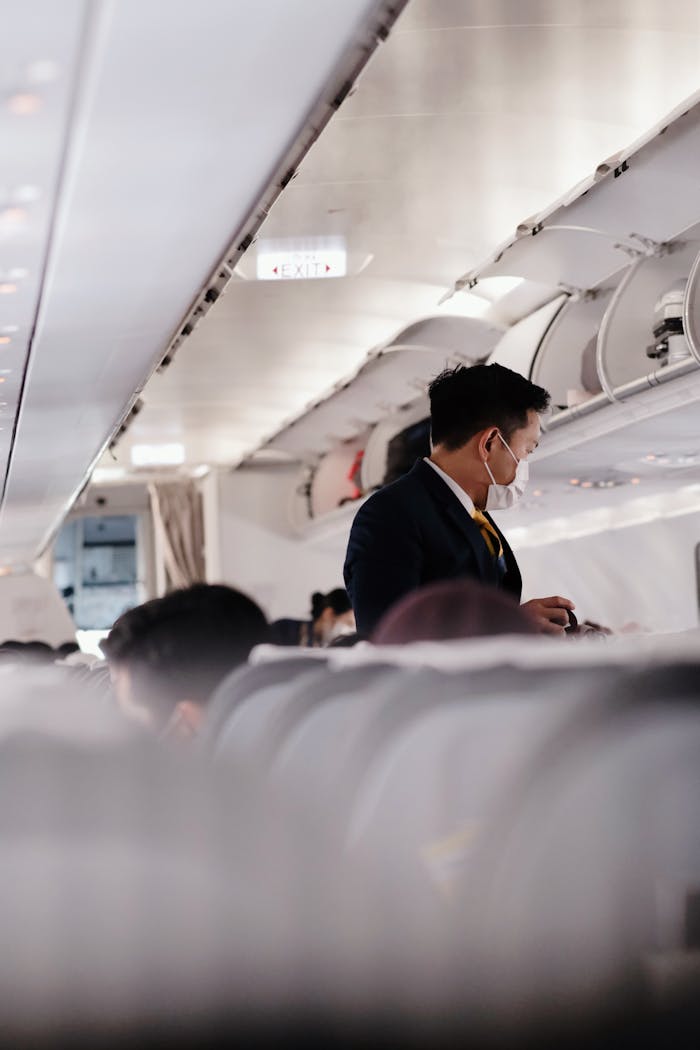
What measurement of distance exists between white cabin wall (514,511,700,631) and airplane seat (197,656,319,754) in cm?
650

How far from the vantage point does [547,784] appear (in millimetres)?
820

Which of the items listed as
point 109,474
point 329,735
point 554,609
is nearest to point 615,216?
point 554,609

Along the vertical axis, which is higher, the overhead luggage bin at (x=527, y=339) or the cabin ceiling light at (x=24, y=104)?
the overhead luggage bin at (x=527, y=339)

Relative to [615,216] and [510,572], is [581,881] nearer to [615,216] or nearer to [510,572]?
[510,572]

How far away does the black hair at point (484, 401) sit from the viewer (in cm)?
229

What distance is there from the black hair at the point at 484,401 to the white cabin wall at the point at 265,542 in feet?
39.4

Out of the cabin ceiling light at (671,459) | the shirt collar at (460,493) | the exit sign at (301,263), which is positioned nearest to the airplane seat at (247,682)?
the shirt collar at (460,493)

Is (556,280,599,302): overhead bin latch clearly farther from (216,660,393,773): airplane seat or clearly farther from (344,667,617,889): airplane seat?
(344,667,617,889): airplane seat

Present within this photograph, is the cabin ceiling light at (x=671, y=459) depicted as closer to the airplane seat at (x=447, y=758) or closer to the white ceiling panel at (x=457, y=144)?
the white ceiling panel at (x=457, y=144)

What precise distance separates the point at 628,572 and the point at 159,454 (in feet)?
24.5

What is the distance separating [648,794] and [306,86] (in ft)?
7.98

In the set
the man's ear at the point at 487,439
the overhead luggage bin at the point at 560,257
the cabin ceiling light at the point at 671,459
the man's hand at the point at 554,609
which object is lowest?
the man's hand at the point at 554,609

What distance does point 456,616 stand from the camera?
1225 mm

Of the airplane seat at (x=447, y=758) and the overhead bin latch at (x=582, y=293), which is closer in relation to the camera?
the airplane seat at (x=447, y=758)
